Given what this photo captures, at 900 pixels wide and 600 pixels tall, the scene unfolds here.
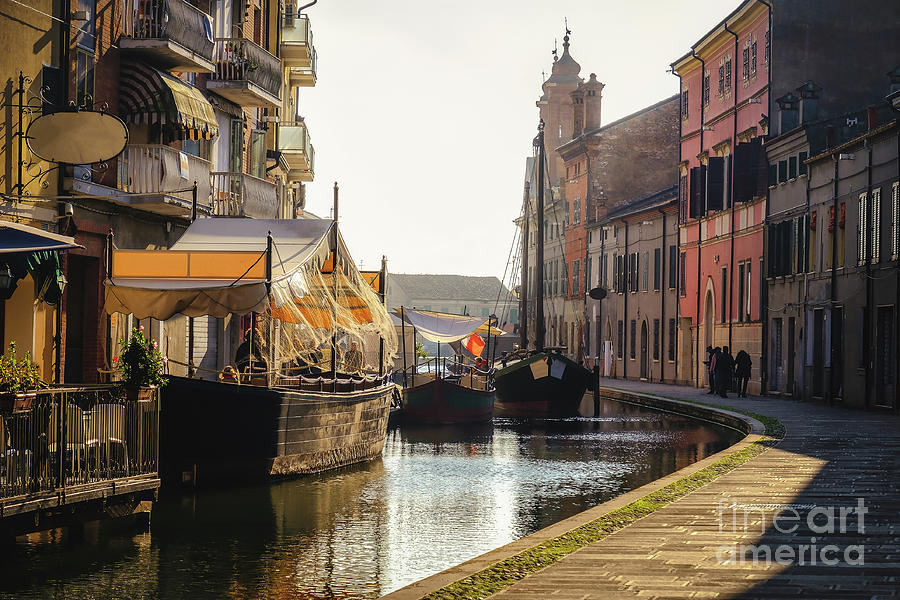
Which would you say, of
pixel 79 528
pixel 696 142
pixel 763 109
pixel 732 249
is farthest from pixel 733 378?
pixel 79 528

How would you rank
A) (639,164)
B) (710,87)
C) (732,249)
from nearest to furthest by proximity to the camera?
(732,249) < (710,87) < (639,164)

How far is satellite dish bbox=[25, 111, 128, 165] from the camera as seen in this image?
20094mm

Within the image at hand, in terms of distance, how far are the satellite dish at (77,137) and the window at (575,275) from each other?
57687 mm

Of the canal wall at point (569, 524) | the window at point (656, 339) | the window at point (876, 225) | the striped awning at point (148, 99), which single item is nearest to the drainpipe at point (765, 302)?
the canal wall at point (569, 524)

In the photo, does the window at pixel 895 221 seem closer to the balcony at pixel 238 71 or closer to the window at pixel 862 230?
the window at pixel 862 230

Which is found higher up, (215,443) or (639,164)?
(639,164)

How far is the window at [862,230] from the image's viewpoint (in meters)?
33.2

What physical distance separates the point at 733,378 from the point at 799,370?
5975 mm

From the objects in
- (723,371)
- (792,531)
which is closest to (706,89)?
(723,371)

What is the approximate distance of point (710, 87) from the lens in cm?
5250

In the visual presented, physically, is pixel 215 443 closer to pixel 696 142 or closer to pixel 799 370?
pixel 799 370

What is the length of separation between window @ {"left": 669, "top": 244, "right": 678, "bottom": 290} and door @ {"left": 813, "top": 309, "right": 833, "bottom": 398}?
19873 mm

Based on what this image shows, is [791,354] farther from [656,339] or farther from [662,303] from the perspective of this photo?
[656,339]

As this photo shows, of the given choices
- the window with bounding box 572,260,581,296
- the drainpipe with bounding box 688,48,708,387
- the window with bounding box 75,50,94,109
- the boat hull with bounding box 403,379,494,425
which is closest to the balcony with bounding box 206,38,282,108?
the window with bounding box 75,50,94,109
